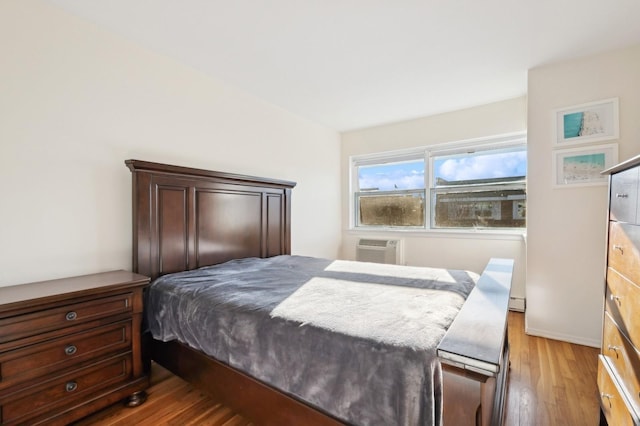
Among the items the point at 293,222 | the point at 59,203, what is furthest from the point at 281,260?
the point at 59,203

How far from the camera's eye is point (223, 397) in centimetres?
147

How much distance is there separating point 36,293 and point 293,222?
8.19 feet

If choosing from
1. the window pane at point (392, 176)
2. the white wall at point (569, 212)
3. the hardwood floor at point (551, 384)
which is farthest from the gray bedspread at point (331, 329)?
the window pane at point (392, 176)

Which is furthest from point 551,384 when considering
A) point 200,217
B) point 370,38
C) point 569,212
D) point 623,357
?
point 200,217

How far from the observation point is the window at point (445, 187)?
339 cm

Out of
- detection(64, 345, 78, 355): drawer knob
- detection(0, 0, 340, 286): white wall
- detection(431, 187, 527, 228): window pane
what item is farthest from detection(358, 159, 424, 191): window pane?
detection(64, 345, 78, 355): drawer knob

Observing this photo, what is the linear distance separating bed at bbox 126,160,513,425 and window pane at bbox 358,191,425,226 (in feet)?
6.12

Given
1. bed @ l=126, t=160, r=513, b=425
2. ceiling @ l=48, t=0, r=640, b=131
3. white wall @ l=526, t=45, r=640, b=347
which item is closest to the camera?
bed @ l=126, t=160, r=513, b=425

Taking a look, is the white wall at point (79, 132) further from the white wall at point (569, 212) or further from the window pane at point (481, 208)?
the white wall at point (569, 212)

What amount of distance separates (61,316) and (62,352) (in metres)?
0.19

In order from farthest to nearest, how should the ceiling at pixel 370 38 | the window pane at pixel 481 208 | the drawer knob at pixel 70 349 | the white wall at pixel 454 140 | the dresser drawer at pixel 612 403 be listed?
1. the window pane at pixel 481 208
2. the white wall at pixel 454 140
3. the ceiling at pixel 370 38
4. the drawer knob at pixel 70 349
5. the dresser drawer at pixel 612 403

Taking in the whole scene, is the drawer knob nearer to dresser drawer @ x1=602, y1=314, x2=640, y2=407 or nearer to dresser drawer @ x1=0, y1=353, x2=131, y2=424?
dresser drawer @ x1=0, y1=353, x2=131, y2=424

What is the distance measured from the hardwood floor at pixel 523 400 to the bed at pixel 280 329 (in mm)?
155

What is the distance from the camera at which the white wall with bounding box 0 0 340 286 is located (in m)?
1.66
